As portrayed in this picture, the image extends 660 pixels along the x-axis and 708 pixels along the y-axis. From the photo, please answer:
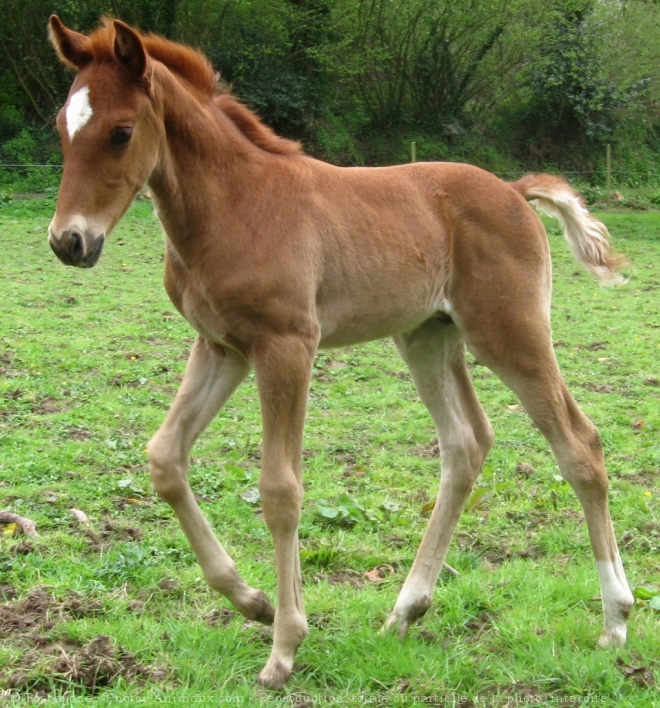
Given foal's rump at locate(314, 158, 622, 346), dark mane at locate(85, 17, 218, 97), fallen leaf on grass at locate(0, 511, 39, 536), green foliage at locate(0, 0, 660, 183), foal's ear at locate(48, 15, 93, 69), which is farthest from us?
green foliage at locate(0, 0, 660, 183)

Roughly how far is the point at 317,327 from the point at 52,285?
8312 mm

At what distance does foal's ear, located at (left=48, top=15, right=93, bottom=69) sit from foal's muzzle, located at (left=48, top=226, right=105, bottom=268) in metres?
0.67

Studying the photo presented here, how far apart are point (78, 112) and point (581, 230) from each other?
91.3 inches

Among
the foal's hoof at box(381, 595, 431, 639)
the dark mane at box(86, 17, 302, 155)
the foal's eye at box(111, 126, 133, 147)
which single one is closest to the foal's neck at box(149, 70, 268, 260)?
the dark mane at box(86, 17, 302, 155)

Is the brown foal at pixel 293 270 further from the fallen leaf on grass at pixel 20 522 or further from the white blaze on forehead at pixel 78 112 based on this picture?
the fallen leaf on grass at pixel 20 522

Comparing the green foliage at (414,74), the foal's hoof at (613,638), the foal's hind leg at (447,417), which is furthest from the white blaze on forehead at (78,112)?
the green foliage at (414,74)

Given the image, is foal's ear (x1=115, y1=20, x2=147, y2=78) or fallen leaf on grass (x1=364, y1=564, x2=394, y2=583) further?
fallen leaf on grass (x1=364, y1=564, x2=394, y2=583)

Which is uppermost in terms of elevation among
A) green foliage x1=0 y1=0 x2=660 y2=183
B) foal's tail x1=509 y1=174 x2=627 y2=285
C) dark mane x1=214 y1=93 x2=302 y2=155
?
dark mane x1=214 y1=93 x2=302 y2=155

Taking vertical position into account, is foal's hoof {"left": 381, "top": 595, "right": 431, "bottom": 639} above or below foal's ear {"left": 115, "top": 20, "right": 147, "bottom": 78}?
below

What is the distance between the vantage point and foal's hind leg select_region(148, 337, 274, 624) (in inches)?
132

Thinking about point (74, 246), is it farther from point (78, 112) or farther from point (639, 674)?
point (639, 674)

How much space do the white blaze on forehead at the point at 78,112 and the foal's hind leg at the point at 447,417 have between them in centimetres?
173

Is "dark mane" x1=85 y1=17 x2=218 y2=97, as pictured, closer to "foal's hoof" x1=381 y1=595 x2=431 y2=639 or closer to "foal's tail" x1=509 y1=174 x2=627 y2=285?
"foal's tail" x1=509 y1=174 x2=627 y2=285

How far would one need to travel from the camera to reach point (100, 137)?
9.75 feet
